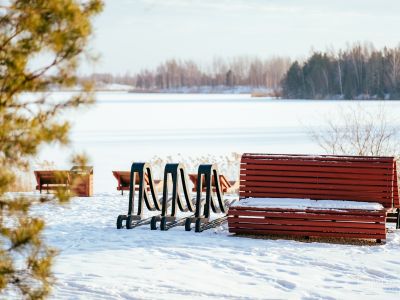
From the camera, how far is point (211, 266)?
26.2 ft

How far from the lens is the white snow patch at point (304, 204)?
9766mm

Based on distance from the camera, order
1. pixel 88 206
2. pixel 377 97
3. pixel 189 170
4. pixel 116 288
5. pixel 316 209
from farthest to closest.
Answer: pixel 377 97 → pixel 189 170 → pixel 88 206 → pixel 316 209 → pixel 116 288

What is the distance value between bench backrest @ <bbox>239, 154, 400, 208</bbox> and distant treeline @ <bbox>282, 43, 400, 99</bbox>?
75522mm

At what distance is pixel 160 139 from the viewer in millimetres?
32656

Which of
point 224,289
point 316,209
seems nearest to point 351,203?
point 316,209

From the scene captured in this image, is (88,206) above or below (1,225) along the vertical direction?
below

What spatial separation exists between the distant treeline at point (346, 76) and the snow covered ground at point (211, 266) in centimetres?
7681

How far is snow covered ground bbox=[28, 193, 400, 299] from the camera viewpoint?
6938 millimetres

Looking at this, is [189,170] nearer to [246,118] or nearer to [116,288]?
[116,288]

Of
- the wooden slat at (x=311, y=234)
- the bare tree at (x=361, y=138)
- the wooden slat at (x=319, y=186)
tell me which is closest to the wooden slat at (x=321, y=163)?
the wooden slat at (x=319, y=186)

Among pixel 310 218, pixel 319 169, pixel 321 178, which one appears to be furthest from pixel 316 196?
pixel 310 218

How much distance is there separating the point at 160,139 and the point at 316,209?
23164 millimetres

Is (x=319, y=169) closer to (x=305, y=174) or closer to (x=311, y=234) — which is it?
(x=305, y=174)

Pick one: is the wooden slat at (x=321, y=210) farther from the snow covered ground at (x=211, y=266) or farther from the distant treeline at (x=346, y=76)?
the distant treeline at (x=346, y=76)
